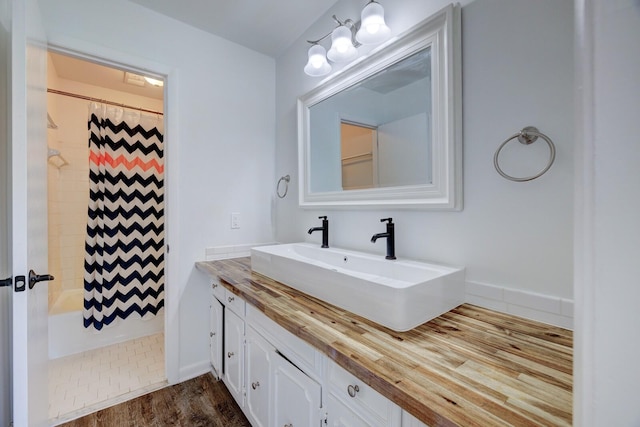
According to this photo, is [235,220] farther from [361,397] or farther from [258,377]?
[361,397]

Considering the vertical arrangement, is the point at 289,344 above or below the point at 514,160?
below

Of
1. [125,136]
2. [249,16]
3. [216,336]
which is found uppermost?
[249,16]

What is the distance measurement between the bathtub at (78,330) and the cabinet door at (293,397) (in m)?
1.96

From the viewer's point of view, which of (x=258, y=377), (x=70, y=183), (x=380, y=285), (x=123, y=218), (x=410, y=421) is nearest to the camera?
(x=410, y=421)

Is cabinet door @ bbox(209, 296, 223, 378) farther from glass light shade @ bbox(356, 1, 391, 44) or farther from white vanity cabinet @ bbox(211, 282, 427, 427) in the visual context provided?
glass light shade @ bbox(356, 1, 391, 44)

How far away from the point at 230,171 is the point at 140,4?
3.60 feet

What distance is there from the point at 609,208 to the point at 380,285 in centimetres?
59

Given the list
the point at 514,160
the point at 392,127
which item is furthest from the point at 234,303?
the point at 514,160

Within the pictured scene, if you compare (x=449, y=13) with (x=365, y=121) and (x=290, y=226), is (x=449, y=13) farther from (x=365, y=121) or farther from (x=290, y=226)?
(x=290, y=226)

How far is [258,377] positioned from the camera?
4.09ft

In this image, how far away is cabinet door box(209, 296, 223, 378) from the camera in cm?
170

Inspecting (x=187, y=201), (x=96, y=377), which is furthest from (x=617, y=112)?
(x=96, y=377)

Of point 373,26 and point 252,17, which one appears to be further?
point 252,17

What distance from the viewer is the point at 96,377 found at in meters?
1.89
